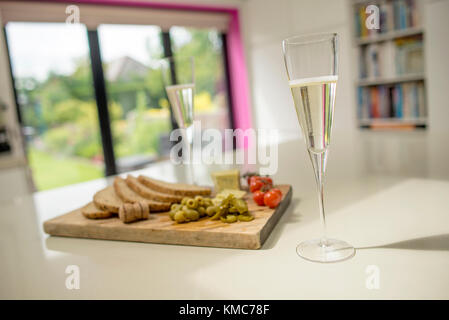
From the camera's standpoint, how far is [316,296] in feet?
1.64

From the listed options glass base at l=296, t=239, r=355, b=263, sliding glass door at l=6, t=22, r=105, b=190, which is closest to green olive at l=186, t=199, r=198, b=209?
glass base at l=296, t=239, r=355, b=263

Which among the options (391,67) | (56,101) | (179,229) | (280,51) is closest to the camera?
(179,229)

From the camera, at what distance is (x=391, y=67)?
4.04 metres

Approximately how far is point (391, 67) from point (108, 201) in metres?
3.85

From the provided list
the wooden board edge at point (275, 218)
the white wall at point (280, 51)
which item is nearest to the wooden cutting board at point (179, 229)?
the wooden board edge at point (275, 218)

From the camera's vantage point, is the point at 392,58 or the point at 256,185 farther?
the point at 392,58

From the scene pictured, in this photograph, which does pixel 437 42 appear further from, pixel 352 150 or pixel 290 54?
pixel 290 54

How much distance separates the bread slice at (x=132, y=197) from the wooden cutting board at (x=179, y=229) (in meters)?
0.02

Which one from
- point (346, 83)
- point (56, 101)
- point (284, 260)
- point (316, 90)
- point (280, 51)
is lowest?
point (284, 260)

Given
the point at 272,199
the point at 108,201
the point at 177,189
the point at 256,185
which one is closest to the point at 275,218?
the point at 272,199

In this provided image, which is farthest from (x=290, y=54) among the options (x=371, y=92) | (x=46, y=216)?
(x=371, y=92)

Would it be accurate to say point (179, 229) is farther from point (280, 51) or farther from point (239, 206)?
point (280, 51)

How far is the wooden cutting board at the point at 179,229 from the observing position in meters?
0.70

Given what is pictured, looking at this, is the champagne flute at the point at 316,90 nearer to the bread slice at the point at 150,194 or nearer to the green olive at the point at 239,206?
the green olive at the point at 239,206
